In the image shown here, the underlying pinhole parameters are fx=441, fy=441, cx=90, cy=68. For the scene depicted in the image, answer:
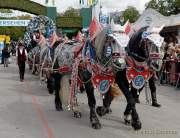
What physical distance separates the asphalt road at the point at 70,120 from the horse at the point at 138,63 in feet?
1.38

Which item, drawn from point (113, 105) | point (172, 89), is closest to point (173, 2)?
point (172, 89)

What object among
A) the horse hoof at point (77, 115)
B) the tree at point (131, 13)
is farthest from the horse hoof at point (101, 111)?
the tree at point (131, 13)

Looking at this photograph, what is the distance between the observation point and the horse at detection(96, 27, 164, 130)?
329 inches

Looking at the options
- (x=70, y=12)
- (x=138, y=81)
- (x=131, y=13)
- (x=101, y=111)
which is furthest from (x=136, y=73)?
(x=70, y=12)

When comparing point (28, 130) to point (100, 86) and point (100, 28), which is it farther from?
point (100, 28)

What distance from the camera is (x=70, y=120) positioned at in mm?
9367

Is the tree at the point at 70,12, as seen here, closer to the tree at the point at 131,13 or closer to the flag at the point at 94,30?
the tree at the point at 131,13

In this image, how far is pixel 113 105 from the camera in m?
11.5

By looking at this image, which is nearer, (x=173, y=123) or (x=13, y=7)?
(x=173, y=123)

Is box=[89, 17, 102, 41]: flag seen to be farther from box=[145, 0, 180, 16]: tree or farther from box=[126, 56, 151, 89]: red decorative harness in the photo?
box=[145, 0, 180, 16]: tree

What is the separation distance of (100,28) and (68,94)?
2197 mm

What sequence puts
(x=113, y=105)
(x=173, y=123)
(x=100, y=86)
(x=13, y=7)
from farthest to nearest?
(x=13, y=7), (x=113, y=105), (x=173, y=123), (x=100, y=86)

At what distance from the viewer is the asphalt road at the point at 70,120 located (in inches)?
319

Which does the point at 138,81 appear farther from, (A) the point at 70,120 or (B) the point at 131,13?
(B) the point at 131,13
